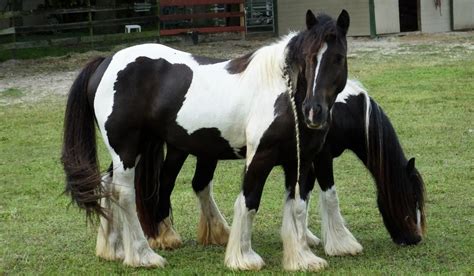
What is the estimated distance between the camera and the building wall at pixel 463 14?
2144cm

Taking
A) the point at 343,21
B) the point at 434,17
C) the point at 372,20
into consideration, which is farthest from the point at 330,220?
the point at 434,17

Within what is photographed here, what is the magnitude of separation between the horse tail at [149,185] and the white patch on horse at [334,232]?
126 cm

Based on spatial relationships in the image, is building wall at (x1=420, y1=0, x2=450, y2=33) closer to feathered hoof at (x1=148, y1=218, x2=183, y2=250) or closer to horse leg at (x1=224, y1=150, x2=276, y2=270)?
feathered hoof at (x1=148, y1=218, x2=183, y2=250)

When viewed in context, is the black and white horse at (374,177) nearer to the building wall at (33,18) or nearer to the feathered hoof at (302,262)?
the feathered hoof at (302,262)

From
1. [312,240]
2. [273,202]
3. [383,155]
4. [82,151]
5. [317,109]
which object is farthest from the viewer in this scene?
[273,202]

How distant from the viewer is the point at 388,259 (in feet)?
19.5

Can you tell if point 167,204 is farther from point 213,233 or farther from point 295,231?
point 295,231

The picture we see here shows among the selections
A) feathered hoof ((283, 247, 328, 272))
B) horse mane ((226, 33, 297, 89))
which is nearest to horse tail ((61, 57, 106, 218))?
horse mane ((226, 33, 297, 89))

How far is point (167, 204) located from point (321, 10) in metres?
15.3

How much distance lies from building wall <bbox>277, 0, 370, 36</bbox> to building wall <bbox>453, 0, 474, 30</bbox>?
2.48 m

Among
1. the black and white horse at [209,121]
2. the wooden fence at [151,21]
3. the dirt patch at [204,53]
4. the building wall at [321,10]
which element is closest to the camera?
the black and white horse at [209,121]

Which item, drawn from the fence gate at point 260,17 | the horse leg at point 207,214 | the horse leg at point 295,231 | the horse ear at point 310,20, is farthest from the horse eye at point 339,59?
the fence gate at point 260,17

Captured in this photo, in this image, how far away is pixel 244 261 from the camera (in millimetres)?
5660

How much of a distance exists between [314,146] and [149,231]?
1633mm
